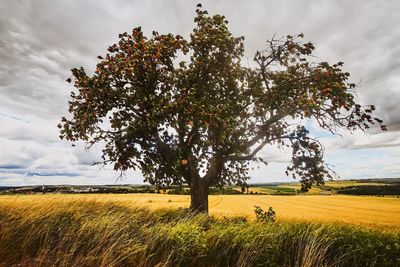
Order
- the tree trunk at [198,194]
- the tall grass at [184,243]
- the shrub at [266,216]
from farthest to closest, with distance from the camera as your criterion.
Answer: the tree trunk at [198,194]
the shrub at [266,216]
the tall grass at [184,243]

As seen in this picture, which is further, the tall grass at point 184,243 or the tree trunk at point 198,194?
the tree trunk at point 198,194

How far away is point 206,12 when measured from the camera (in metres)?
17.7

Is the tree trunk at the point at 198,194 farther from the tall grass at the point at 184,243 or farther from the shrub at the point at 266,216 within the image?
the tall grass at the point at 184,243

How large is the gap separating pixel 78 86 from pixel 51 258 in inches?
414

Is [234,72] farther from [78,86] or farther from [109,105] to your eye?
[78,86]

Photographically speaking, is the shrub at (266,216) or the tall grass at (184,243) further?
the shrub at (266,216)

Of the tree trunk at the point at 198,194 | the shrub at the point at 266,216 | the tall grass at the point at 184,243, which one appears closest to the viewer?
the tall grass at the point at 184,243

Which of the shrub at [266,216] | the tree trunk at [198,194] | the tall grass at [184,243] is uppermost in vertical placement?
the tree trunk at [198,194]

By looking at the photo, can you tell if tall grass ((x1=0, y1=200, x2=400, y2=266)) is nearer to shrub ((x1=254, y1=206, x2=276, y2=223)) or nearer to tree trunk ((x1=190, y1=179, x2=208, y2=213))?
shrub ((x1=254, y1=206, x2=276, y2=223))

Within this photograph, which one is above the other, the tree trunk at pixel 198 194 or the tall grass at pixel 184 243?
the tree trunk at pixel 198 194

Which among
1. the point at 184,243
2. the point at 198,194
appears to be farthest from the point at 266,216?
the point at 184,243

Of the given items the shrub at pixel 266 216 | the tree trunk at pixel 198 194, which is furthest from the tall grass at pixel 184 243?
the tree trunk at pixel 198 194

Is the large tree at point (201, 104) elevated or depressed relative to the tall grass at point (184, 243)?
elevated

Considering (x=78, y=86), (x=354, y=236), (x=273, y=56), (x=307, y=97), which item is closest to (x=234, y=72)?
(x=273, y=56)
